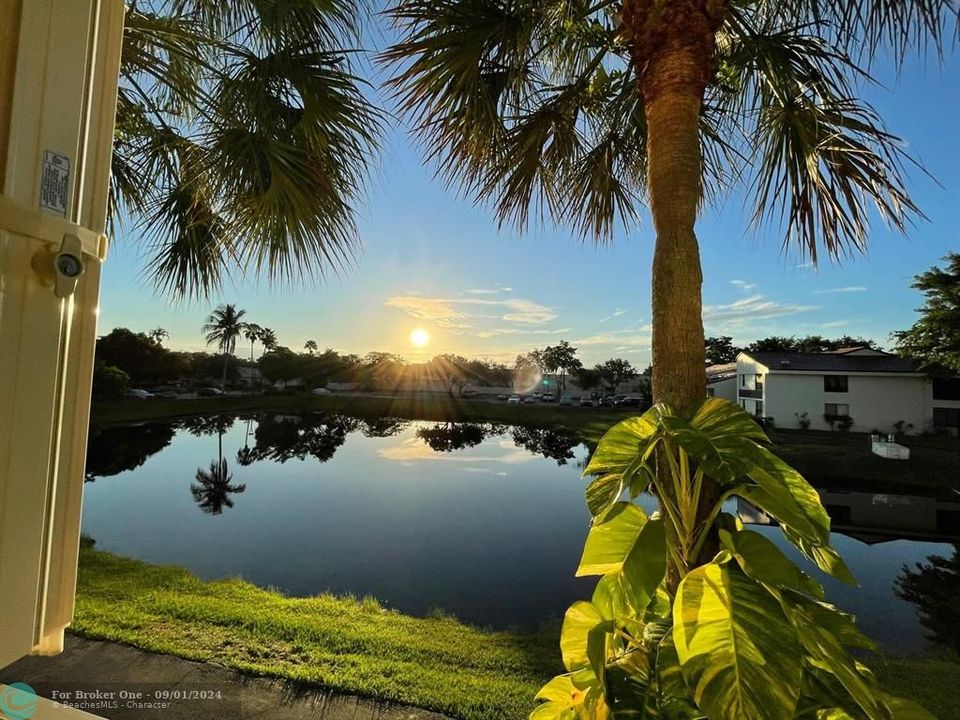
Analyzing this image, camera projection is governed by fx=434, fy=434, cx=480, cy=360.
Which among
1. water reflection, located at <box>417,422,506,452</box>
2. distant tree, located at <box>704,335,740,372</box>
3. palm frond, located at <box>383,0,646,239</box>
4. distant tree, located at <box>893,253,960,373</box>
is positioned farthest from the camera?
distant tree, located at <box>704,335,740,372</box>

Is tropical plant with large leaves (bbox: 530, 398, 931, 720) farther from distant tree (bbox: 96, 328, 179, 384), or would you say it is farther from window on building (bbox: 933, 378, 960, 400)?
distant tree (bbox: 96, 328, 179, 384)

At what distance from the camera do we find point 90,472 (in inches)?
326

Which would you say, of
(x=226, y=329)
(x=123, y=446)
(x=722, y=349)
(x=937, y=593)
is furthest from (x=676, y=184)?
(x=722, y=349)

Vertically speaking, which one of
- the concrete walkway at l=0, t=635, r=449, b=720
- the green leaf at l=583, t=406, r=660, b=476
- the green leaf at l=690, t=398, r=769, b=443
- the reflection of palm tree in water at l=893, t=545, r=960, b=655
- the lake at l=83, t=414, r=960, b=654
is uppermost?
the green leaf at l=690, t=398, r=769, b=443

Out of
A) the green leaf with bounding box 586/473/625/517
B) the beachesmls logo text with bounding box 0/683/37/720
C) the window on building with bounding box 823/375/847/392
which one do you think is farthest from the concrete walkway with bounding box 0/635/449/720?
the window on building with bounding box 823/375/847/392

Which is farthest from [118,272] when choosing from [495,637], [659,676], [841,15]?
[841,15]

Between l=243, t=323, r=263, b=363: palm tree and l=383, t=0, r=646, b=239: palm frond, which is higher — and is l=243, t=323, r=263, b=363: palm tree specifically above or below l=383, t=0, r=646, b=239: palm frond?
above

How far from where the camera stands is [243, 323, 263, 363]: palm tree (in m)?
28.1

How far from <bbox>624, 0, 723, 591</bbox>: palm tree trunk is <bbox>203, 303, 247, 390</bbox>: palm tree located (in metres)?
27.2

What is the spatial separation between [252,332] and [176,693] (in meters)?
30.6

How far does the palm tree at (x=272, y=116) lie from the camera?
195 centimetres

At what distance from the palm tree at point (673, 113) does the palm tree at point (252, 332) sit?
29122 millimetres

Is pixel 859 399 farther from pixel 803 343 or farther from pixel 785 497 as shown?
pixel 785 497

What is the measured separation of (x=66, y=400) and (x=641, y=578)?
0.98 metres
